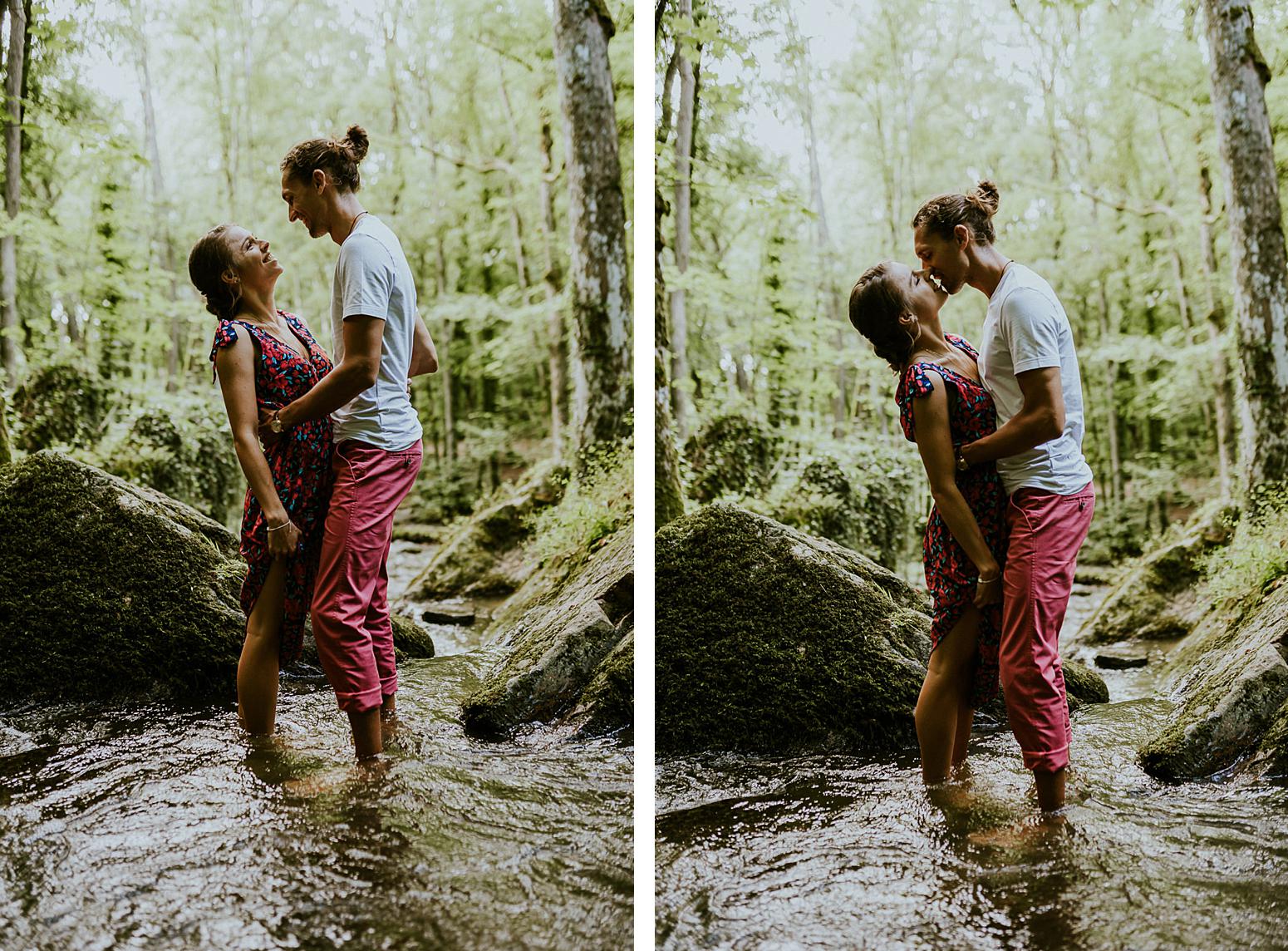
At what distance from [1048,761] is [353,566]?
1495 mm

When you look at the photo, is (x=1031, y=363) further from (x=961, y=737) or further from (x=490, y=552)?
(x=490, y=552)

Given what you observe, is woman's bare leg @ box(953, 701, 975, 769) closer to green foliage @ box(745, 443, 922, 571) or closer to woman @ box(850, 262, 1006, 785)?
woman @ box(850, 262, 1006, 785)

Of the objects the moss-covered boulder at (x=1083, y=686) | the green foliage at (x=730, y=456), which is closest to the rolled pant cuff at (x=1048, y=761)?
the moss-covered boulder at (x=1083, y=686)

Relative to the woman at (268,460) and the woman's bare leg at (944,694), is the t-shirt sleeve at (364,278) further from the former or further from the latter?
the woman's bare leg at (944,694)

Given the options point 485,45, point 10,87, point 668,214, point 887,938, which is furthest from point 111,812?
point 485,45

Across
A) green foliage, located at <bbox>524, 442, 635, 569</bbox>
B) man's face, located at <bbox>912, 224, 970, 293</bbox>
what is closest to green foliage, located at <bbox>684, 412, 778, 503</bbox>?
green foliage, located at <bbox>524, 442, 635, 569</bbox>

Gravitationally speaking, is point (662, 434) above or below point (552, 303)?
below

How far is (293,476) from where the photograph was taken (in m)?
2.11

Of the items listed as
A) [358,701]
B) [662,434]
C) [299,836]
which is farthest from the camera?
[662,434]

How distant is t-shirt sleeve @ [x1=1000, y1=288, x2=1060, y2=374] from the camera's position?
1.82 m

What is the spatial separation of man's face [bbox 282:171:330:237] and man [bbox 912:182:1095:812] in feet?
4.29

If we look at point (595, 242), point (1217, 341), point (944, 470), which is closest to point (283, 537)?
point (944, 470)

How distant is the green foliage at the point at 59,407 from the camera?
3305 millimetres

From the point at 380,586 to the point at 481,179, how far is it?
4519 millimetres
